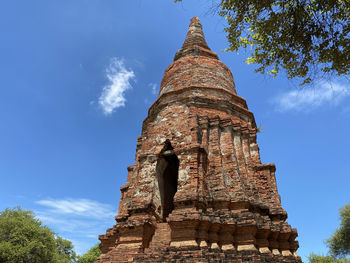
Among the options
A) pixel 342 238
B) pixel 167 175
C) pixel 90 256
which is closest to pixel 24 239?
pixel 90 256

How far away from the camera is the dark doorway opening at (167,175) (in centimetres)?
786

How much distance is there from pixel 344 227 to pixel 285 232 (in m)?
17.6

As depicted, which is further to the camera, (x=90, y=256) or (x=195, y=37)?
(x=90, y=256)

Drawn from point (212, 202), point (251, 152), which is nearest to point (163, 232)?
point (212, 202)

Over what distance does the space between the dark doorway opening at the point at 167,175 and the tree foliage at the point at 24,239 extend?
11067 mm

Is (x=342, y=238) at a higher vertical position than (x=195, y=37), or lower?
lower

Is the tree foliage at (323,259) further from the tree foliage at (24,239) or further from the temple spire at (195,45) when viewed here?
the tree foliage at (24,239)

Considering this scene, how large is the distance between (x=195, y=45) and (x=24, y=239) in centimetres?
1498

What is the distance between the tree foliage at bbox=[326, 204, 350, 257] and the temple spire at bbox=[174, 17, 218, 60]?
1652cm

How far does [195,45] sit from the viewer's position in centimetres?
1241

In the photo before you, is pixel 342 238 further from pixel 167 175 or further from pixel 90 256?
pixel 90 256

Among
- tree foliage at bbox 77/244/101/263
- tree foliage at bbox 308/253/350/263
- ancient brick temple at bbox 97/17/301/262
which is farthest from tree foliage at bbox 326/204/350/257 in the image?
tree foliage at bbox 77/244/101/263

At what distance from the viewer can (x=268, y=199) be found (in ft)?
24.1

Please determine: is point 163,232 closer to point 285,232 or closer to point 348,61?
point 285,232
